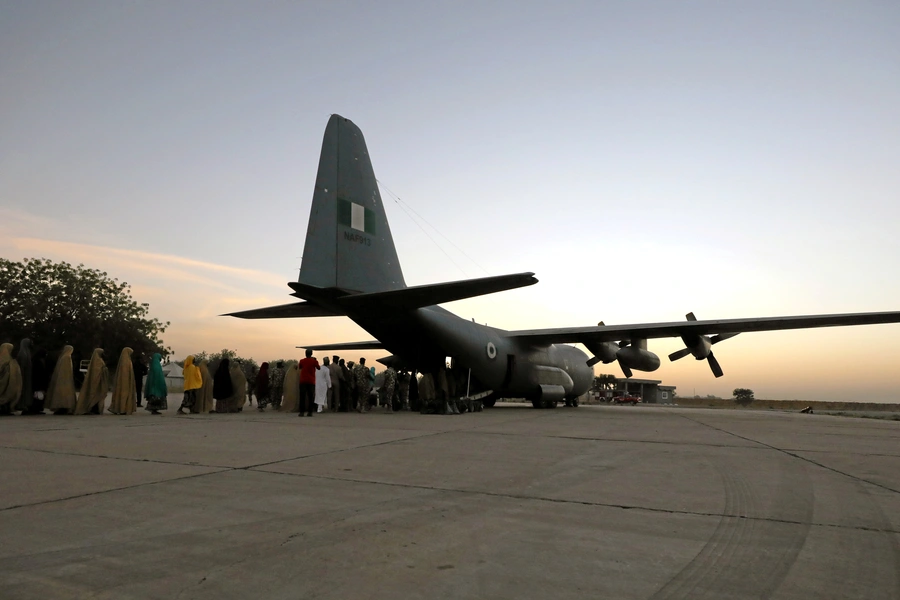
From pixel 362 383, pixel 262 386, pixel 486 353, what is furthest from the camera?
pixel 486 353

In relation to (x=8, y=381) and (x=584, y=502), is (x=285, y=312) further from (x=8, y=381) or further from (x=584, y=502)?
(x=584, y=502)

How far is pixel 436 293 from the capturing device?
13.0m

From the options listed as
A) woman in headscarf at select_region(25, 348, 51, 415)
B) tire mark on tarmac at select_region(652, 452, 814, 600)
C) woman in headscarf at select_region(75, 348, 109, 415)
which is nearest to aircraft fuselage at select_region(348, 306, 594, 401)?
woman in headscarf at select_region(75, 348, 109, 415)

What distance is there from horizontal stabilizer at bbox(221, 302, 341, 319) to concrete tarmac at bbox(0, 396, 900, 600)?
8.12m

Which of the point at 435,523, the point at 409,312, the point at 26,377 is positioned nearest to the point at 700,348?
the point at 409,312

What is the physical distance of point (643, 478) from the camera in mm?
5641

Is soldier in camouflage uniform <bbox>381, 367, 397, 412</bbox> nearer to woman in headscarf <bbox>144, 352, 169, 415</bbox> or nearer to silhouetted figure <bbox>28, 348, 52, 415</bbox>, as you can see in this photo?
woman in headscarf <bbox>144, 352, 169, 415</bbox>

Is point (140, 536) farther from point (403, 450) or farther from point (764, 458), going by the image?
point (764, 458)

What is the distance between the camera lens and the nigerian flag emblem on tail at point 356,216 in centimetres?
1359

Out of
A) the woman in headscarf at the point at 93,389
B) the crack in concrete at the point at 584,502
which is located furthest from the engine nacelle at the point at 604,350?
the crack in concrete at the point at 584,502

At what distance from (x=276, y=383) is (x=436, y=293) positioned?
745cm

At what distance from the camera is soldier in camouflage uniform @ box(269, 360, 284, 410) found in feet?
58.7

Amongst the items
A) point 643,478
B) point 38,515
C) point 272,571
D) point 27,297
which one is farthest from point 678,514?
point 27,297

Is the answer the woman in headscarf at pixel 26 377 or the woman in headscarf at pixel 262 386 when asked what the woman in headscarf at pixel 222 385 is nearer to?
the woman in headscarf at pixel 262 386
